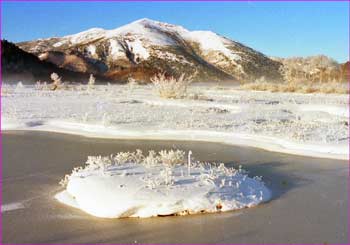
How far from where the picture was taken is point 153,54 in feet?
173

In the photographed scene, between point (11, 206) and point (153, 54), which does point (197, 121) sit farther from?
point (153, 54)

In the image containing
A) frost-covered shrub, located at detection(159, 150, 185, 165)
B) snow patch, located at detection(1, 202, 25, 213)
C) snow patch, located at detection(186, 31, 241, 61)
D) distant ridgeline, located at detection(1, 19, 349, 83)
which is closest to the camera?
snow patch, located at detection(1, 202, 25, 213)

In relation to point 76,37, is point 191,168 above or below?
below

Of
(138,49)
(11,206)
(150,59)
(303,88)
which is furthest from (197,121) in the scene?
(138,49)

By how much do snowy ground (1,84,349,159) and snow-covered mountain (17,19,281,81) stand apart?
23.0 m

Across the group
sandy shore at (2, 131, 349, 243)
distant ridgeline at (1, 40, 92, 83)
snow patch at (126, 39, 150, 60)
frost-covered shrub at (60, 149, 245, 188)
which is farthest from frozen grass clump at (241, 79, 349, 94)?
snow patch at (126, 39, 150, 60)

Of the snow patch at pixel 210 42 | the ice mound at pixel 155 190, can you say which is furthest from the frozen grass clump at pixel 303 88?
the snow patch at pixel 210 42

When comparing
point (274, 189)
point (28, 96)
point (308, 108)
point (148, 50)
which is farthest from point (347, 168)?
point (148, 50)

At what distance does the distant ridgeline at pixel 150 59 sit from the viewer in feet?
136

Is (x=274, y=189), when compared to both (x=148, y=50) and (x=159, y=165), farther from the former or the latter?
(x=148, y=50)

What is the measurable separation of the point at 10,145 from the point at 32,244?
5702 mm

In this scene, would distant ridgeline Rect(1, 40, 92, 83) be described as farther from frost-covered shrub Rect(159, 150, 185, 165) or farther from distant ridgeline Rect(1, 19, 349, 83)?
frost-covered shrub Rect(159, 150, 185, 165)

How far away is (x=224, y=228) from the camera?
17.8 feet

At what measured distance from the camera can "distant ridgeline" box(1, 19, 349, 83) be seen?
4159 cm
